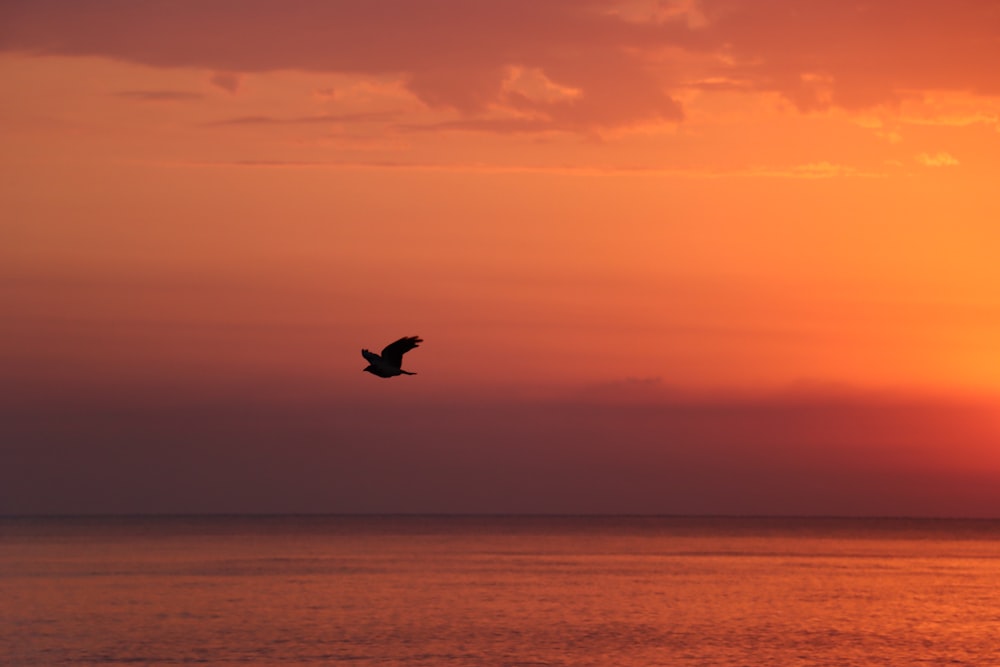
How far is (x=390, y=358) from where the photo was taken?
3016cm

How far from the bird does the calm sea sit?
21.4 metres

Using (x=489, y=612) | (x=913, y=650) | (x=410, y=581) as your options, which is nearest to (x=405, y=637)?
(x=489, y=612)

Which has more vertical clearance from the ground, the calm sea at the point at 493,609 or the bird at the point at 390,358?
the bird at the point at 390,358

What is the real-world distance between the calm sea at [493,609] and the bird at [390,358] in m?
21.4

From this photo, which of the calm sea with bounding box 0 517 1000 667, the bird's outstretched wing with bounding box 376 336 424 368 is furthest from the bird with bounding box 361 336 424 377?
the calm sea with bounding box 0 517 1000 667

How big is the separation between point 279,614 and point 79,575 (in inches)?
1162

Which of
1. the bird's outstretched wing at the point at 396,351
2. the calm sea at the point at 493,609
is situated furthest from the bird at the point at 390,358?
the calm sea at the point at 493,609

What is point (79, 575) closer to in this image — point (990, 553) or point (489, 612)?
point (489, 612)

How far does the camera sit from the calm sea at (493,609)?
51531 mm

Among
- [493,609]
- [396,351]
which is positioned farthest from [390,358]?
[493,609]

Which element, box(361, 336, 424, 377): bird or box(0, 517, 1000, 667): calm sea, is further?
box(0, 517, 1000, 667): calm sea

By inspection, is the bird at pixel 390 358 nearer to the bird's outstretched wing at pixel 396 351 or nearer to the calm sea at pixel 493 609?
the bird's outstretched wing at pixel 396 351

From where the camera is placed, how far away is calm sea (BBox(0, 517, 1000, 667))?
51.5 meters

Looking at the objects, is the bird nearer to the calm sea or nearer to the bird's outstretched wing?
the bird's outstretched wing
